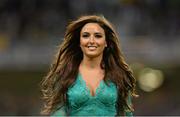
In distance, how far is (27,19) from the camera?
2569 cm

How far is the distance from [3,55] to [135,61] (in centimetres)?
346

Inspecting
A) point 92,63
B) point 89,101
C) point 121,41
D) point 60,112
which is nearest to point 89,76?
point 92,63

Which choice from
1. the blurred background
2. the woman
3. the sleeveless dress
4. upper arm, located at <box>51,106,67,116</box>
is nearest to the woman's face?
the woman

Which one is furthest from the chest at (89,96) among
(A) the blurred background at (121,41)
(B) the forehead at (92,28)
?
(A) the blurred background at (121,41)

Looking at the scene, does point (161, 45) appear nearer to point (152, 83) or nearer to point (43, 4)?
point (152, 83)

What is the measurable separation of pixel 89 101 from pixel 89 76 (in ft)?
0.81

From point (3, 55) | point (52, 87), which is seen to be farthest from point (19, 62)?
point (52, 87)

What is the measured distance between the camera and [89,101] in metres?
7.89

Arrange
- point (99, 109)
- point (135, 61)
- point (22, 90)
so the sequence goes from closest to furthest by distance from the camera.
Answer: point (99, 109) → point (135, 61) → point (22, 90)

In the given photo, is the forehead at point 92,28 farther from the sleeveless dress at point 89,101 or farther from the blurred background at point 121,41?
the blurred background at point 121,41

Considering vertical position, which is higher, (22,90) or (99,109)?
(99,109)

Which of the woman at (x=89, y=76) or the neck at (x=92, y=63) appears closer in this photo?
the woman at (x=89, y=76)

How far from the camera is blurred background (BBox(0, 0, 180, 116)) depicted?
2400 cm

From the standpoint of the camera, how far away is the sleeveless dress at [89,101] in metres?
7.88
